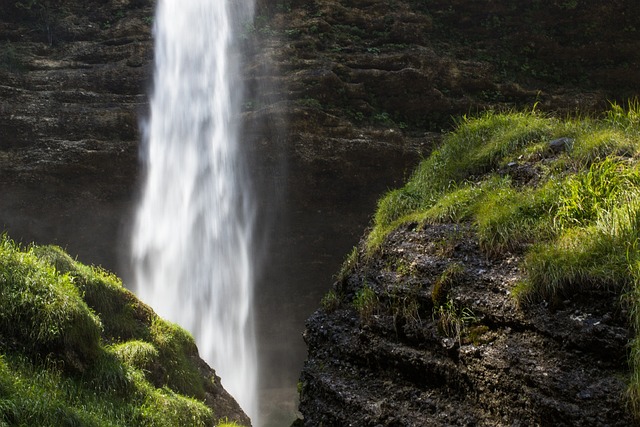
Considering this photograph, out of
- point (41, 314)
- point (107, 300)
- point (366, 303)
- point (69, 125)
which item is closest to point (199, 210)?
point (69, 125)

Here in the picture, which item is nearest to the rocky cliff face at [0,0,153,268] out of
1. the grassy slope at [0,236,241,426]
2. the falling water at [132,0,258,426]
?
the falling water at [132,0,258,426]

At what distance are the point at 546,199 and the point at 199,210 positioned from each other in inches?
466

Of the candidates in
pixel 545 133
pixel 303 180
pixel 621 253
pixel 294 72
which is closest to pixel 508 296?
pixel 621 253

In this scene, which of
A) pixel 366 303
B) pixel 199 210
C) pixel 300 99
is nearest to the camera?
pixel 366 303

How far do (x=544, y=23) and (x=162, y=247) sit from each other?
44.5ft

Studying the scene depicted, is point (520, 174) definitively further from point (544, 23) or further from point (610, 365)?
point (544, 23)

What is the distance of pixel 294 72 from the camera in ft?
56.7

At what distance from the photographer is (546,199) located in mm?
6383

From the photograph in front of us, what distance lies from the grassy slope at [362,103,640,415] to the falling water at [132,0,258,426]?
8539mm

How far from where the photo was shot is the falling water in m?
15.7

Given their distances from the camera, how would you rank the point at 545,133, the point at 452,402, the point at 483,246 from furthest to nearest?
the point at 545,133, the point at 483,246, the point at 452,402

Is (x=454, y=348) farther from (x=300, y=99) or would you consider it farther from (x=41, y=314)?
(x=300, y=99)

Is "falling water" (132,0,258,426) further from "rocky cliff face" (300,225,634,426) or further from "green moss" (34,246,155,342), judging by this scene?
"rocky cliff face" (300,225,634,426)

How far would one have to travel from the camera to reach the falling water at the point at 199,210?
51.5ft
